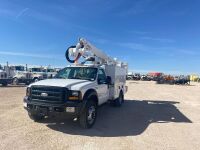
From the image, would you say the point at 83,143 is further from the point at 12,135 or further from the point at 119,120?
the point at 119,120

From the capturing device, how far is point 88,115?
8047mm

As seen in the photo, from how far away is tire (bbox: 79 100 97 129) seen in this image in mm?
7716

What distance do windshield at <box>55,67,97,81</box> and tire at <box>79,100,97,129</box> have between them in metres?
1.21

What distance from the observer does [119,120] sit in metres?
9.56

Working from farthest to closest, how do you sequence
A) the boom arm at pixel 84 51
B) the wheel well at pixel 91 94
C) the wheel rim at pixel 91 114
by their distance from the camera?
the boom arm at pixel 84 51, the wheel rim at pixel 91 114, the wheel well at pixel 91 94

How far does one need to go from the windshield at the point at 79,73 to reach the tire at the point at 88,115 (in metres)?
1.21

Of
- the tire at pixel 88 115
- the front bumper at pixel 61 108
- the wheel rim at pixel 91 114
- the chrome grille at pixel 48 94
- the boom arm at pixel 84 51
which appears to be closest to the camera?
the front bumper at pixel 61 108

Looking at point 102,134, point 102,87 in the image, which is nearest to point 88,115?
point 102,134

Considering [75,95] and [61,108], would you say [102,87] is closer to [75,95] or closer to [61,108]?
[75,95]

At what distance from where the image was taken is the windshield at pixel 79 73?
935 cm

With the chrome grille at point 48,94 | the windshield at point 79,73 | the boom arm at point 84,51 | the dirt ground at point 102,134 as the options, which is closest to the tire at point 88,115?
the dirt ground at point 102,134

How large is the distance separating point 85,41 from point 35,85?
3465 mm

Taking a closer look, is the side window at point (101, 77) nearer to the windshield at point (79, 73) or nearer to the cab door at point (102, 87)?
the cab door at point (102, 87)

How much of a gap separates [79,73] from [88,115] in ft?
7.21
